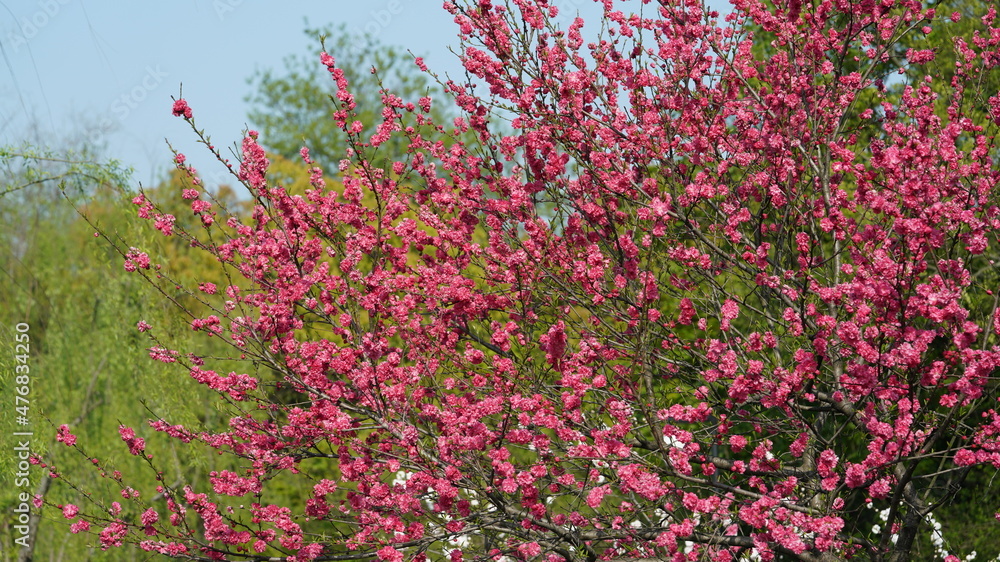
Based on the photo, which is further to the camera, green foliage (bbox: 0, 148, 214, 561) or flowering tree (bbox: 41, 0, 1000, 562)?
green foliage (bbox: 0, 148, 214, 561)

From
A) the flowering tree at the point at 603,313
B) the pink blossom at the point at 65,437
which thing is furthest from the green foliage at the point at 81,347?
the flowering tree at the point at 603,313

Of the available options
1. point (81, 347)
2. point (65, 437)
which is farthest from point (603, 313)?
point (81, 347)

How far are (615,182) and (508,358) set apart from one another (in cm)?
126

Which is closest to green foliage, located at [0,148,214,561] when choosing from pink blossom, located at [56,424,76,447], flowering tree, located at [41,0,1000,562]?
pink blossom, located at [56,424,76,447]

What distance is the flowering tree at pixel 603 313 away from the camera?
4855 mm

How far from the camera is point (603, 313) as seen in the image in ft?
19.7

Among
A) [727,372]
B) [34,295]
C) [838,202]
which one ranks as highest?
[34,295]

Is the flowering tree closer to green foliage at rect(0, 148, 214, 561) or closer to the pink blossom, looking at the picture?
the pink blossom

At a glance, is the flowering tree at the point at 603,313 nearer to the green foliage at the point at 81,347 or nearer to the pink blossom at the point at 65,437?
the pink blossom at the point at 65,437

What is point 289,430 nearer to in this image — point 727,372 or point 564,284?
point 564,284

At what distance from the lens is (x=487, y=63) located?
20.4 feet

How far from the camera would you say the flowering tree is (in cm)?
486

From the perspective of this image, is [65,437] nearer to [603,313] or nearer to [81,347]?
[603,313]

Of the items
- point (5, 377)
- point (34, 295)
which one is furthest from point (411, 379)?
point (34, 295)
